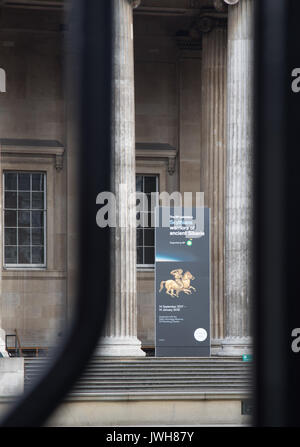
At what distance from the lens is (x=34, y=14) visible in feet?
152

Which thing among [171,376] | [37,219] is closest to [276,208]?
[171,376]

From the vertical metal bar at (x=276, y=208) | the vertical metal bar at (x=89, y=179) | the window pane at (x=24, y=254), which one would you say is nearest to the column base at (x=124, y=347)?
the window pane at (x=24, y=254)

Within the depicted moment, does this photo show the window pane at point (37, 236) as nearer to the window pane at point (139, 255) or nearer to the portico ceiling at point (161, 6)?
the window pane at point (139, 255)

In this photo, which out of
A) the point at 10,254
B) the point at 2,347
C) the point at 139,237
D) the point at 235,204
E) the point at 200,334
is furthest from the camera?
the point at 139,237

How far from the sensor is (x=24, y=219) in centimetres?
4622

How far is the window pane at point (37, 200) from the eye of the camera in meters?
46.3

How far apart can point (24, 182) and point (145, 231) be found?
5676 millimetres

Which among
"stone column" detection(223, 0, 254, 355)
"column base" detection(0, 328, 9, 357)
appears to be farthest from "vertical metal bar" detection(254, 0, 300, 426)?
"stone column" detection(223, 0, 254, 355)

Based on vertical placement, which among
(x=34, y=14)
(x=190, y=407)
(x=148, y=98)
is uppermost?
(x=34, y=14)

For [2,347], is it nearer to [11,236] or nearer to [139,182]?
[11,236]
